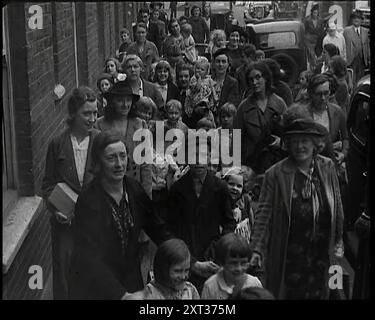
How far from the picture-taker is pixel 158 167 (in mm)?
5398

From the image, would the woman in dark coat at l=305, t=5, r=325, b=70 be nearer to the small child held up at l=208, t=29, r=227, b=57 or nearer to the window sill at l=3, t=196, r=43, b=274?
the small child held up at l=208, t=29, r=227, b=57

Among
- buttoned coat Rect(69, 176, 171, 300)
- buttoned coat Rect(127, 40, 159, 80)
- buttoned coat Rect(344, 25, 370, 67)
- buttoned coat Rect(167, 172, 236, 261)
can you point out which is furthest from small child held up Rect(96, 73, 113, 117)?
buttoned coat Rect(344, 25, 370, 67)

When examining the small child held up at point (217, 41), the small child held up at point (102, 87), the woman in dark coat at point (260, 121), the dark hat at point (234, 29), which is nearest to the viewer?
the woman in dark coat at point (260, 121)

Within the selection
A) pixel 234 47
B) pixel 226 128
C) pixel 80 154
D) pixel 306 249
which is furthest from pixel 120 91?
pixel 306 249

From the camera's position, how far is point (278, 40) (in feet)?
20.8

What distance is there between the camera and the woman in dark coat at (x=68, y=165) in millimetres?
5258

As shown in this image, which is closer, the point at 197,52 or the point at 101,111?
the point at 101,111

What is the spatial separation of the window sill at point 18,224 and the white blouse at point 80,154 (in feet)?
1.40

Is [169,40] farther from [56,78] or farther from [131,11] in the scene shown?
[56,78]

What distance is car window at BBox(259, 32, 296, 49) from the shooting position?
20.3 feet

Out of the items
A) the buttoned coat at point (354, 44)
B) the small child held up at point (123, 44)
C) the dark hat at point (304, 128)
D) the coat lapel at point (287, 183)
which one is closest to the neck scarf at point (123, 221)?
the coat lapel at point (287, 183)

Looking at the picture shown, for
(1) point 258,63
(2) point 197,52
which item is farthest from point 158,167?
(2) point 197,52

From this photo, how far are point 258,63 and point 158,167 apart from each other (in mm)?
933

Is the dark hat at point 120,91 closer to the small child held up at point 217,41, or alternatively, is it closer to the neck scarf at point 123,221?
the neck scarf at point 123,221
